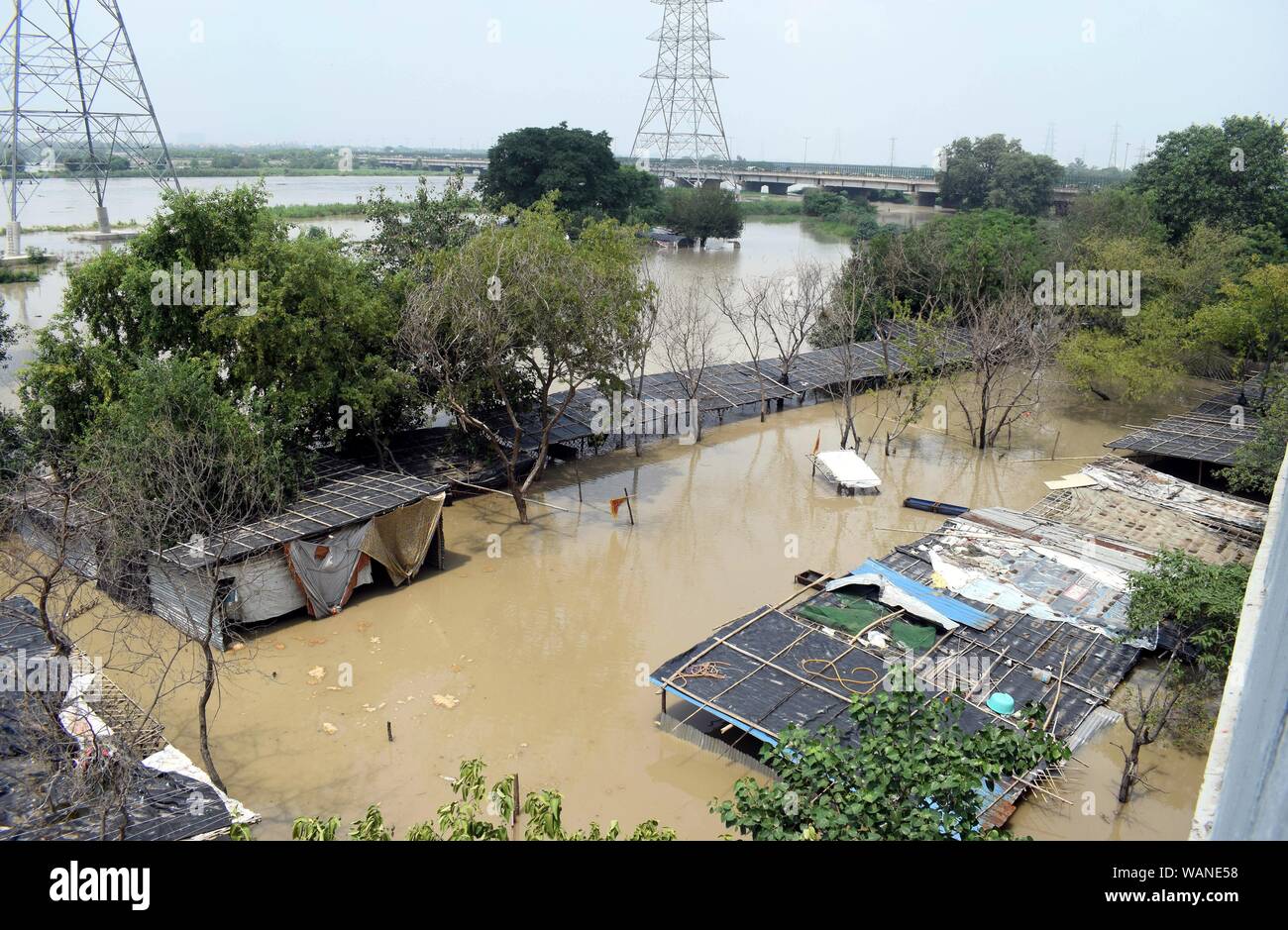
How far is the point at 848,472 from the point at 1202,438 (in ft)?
21.9

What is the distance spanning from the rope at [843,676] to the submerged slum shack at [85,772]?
5.60 meters

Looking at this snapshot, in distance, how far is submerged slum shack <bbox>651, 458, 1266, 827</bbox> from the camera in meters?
9.16

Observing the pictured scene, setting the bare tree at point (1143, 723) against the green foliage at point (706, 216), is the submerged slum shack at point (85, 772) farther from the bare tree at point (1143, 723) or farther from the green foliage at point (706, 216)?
the green foliage at point (706, 216)

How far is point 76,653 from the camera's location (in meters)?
8.70

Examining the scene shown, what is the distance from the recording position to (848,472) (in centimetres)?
1678

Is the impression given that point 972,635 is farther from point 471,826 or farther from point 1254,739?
point 471,826

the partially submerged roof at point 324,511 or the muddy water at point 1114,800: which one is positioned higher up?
the partially submerged roof at point 324,511

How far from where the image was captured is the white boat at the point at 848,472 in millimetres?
16688

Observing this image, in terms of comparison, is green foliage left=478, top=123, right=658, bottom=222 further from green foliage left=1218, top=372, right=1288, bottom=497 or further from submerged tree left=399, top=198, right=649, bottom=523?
green foliage left=1218, top=372, right=1288, bottom=497

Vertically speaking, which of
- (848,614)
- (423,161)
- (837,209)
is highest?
(423,161)

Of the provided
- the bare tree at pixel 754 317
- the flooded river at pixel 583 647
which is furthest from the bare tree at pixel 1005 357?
the bare tree at pixel 754 317

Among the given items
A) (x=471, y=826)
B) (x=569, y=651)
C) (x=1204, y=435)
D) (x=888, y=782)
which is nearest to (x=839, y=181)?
(x=1204, y=435)

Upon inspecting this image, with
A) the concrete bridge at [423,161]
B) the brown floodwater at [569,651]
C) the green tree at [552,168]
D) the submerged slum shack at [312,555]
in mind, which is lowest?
the brown floodwater at [569,651]

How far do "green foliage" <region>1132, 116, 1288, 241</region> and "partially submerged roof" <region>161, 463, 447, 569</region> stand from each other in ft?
85.4
